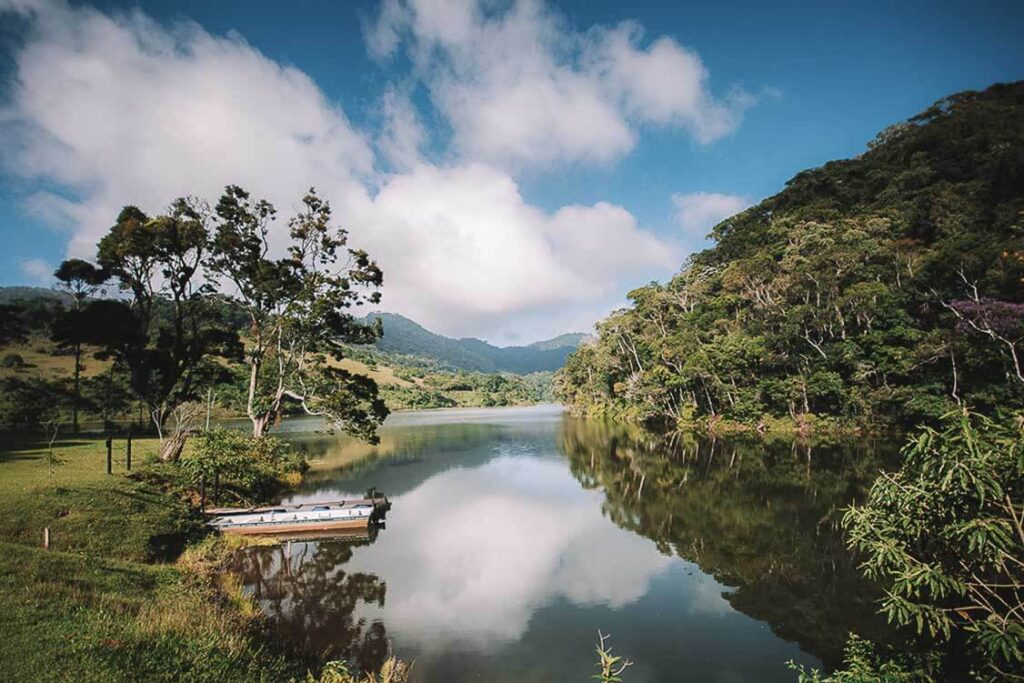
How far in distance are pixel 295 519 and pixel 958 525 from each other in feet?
68.2

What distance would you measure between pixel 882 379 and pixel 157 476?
173 ft

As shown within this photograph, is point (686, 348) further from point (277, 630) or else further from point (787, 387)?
point (277, 630)

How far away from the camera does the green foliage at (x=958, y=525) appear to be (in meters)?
4.93

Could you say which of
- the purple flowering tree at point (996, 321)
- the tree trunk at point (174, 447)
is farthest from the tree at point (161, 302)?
the purple flowering tree at point (996, 321)

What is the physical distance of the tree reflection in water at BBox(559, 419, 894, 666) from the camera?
42.1 ft

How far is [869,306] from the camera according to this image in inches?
1597

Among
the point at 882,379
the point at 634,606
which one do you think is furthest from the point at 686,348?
the point at 634,606

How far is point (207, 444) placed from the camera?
23.9m

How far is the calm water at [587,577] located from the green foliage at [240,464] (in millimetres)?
2482

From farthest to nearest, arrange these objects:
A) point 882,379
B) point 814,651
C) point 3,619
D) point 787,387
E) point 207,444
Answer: point 787,387, point 882,379, point 207,444, point 814,651, point 3,619

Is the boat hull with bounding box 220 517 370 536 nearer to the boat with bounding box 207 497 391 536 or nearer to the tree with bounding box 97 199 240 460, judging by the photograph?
the boat with bounding box 207 497 391 536

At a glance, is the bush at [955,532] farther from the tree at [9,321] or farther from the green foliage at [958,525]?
the tree at [9,321]

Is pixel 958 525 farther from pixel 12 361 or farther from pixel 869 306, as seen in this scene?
pixel 12 361

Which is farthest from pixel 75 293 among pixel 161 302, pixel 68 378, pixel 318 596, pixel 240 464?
pixel 68 378
